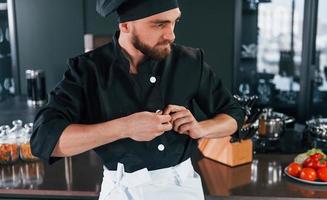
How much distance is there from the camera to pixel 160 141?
1306 millimetres

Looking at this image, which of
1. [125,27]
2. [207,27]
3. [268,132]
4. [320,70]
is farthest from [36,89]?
[320,70]

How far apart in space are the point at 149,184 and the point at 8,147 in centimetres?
99

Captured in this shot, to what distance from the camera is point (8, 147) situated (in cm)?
206

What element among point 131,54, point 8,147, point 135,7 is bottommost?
point 8,147

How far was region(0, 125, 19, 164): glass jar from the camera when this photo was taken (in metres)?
2.05

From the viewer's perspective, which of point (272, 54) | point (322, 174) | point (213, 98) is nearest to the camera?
point (213, 98)

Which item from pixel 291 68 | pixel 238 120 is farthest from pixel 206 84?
pixel 291 68

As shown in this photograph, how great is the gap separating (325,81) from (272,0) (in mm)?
908

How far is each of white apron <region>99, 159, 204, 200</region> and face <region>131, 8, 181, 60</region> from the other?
34 cm

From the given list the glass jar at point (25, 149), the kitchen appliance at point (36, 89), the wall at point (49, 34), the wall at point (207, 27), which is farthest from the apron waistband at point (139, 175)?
the wall at point (49, 34)

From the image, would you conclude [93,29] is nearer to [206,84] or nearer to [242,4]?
[242,4]

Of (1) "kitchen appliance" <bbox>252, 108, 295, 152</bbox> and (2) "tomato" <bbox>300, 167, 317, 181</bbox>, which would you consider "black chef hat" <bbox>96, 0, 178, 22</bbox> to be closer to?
(2) "tomato" <bbox>300, 167, 317, 181</bbox>

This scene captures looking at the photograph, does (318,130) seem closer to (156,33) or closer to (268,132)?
(268,132)

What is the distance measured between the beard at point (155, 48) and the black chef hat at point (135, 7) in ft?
0.21
